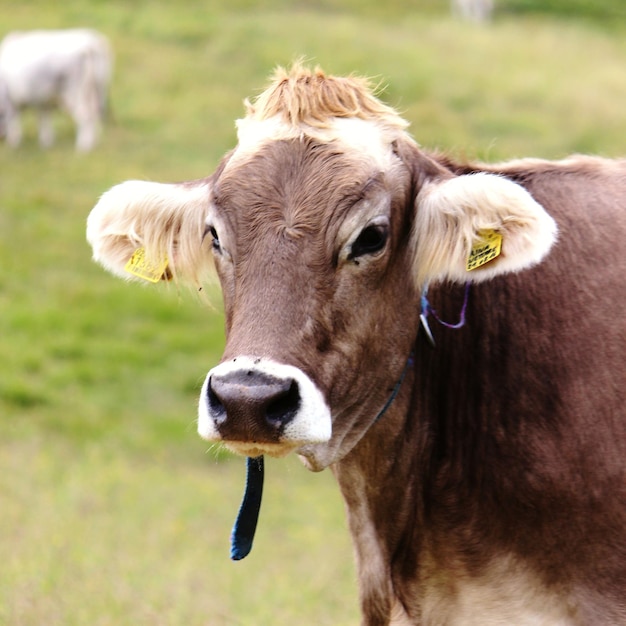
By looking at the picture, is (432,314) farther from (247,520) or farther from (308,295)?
(247,520)

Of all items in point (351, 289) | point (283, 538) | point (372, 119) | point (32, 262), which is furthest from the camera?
point (32, 262)

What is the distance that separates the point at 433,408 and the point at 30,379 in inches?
341

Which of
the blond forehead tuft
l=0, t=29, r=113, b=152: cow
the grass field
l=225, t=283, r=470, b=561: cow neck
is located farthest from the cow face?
l=0, t=29, r=113, b=152: cow

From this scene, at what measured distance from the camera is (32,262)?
580 inches

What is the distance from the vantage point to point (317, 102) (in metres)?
3.85

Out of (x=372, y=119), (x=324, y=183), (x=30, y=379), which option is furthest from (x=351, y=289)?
(x=30, y=379)

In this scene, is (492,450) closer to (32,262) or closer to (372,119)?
(372,119)

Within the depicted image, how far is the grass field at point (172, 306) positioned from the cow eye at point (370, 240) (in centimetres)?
131

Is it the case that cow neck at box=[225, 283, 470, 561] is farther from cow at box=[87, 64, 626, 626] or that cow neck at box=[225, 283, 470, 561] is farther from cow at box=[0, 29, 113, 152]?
cow at box=[0, 29, 113, 152]

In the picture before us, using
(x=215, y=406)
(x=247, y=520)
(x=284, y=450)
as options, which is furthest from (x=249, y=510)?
(x=215, y=406)

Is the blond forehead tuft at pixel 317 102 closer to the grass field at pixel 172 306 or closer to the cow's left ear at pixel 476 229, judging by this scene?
the cow's left ear at pixel 476 229

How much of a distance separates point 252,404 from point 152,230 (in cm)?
116

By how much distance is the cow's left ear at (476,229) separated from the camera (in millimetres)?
3611

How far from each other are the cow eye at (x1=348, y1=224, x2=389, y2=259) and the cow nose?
0.53m
